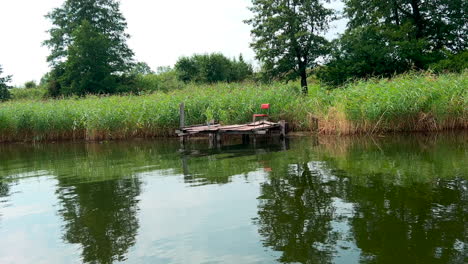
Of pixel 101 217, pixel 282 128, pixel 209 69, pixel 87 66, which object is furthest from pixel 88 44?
pixel 101 217

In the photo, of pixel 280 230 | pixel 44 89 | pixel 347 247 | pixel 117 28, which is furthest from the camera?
pixel 117 28

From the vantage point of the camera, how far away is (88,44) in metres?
38.1

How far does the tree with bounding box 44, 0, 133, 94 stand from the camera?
1506 inches

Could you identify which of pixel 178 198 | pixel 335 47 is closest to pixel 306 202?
pixel 178 198

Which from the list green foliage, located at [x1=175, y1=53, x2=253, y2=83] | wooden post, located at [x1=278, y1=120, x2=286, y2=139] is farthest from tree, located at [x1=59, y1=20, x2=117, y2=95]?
wooden post, located at [x1=278, y1=120, x2=286, y2=139]

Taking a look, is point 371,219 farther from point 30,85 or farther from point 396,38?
point 30,85

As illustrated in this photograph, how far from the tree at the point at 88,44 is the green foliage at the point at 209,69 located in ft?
23.3

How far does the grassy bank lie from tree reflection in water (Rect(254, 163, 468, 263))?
25.6ft

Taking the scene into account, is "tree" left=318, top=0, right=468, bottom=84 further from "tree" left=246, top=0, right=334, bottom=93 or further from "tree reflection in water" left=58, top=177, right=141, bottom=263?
"tree reflection in water" left=58, top=177, right=141, bottom=263

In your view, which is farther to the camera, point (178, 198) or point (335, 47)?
point (335, 47)

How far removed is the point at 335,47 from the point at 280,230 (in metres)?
19.7

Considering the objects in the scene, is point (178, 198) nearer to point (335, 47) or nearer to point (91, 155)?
point (91, 155)

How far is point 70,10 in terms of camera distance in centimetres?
4381

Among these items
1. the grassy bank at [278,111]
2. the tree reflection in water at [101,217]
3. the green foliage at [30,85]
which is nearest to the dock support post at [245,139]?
the grassy bank at [278,111]
